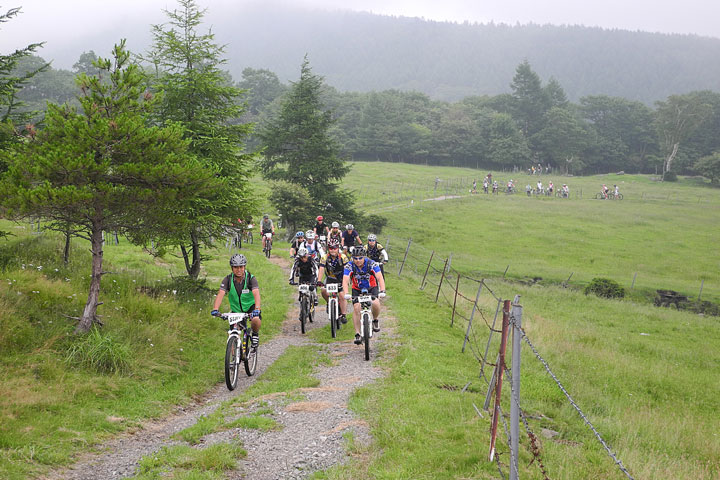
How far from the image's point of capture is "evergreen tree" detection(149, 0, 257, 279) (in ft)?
52.1

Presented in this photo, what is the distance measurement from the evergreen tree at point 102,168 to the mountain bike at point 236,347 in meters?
2.93

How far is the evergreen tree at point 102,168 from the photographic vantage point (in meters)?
9.37

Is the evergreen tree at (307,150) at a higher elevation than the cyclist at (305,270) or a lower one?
higher

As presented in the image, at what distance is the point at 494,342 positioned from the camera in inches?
571

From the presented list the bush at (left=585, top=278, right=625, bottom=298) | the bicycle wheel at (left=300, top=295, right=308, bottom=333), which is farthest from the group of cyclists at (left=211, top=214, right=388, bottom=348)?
the bush at (left=585, top=278, right=625, bottom=298)

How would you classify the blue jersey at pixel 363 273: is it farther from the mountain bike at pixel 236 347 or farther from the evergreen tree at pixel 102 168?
the evergreen tree at pixel 102 168

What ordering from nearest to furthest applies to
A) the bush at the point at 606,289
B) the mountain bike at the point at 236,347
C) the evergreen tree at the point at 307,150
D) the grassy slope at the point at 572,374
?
the grassy slope at the point at 572,374
the mountain bike at the point at 236,347
the bush at the point at 606,289
the evergreen tree at the point at 307,150

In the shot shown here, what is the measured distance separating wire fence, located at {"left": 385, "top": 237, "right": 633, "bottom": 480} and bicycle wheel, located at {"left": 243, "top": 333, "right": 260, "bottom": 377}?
14.4 feet

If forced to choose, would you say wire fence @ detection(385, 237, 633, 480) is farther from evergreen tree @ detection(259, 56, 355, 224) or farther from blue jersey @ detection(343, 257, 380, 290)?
evergreen tree @ detection(259, 56, 355, 224)

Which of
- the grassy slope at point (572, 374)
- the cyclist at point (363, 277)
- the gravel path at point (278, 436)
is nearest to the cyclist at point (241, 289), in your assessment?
the gravel path at point (278, 436)

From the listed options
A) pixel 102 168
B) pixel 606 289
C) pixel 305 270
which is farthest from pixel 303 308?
pixel 606 289

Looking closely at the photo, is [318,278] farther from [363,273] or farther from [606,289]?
[606,289]

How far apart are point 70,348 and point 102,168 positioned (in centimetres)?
347

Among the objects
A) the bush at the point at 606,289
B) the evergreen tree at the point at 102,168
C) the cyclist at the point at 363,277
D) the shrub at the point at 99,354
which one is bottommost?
the bush at the point at 606,289
